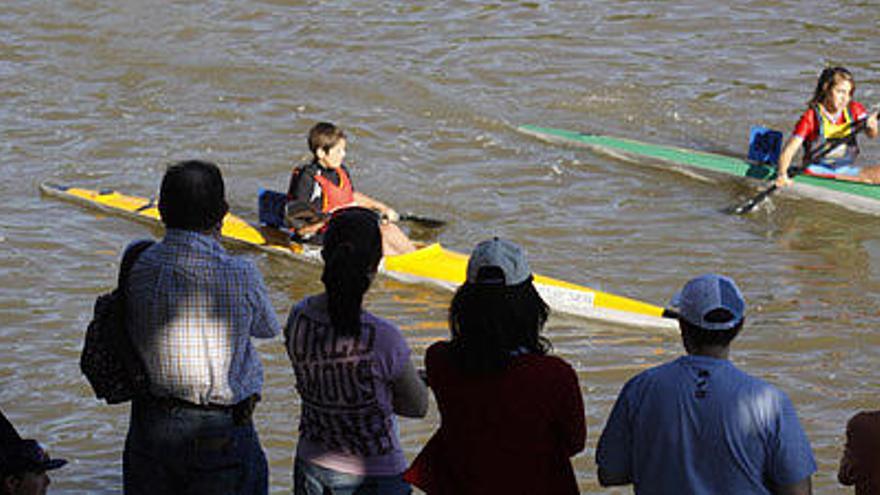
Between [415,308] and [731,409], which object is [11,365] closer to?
[415,308]

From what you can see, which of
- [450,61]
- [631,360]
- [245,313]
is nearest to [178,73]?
[450,61]

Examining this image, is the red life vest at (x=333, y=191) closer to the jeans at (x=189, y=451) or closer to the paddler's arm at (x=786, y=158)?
the paddler's arm at (x=786, y=158)

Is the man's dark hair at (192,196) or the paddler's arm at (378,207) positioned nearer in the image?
the man's dark hair at (192,196)

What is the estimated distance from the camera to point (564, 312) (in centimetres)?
685

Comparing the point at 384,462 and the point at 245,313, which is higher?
the point at 245,313

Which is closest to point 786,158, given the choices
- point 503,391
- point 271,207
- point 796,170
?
point 796,170

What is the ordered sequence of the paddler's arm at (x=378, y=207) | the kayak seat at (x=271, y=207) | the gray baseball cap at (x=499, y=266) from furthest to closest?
the kayak seat at (x=271, y=207), the paddler's arm at (x=378, y=207), the gray baseball cap at (x=499, y=266)

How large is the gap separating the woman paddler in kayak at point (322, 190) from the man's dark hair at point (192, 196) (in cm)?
392

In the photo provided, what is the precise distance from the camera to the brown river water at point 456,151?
620 centimetres

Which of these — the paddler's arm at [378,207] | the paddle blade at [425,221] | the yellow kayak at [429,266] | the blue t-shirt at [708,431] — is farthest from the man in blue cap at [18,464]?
the paddle blade at [425,221]

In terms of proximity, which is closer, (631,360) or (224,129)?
(631,360)

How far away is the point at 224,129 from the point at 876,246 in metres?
5.55

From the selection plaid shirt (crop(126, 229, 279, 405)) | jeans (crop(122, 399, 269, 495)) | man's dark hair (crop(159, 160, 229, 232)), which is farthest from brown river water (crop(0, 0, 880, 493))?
man's dark hair (crop(159, 160, 229, 232))

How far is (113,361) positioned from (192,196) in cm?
43
